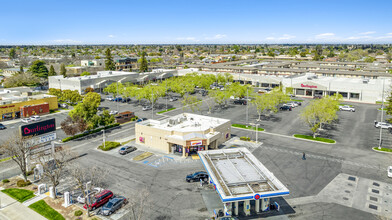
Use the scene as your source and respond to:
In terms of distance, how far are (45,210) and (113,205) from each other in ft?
23.5

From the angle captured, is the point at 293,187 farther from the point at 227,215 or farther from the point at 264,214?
the point at 227,215

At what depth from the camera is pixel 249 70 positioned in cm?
12194

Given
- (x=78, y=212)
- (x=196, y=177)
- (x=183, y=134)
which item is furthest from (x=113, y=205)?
(x=183, y=134)

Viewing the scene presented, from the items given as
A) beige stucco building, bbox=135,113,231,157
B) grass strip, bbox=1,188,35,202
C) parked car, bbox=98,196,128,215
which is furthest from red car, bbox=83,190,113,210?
beige stucco building, bbox=135,113,231,157

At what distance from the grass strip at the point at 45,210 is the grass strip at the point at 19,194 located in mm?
2084

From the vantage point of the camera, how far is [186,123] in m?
51.7

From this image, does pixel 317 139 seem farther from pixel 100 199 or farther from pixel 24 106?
pixel 24 106

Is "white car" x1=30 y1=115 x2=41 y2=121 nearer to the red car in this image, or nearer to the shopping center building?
the shopping center building

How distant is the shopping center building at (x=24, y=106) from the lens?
65.1 meters

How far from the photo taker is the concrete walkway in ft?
91.9

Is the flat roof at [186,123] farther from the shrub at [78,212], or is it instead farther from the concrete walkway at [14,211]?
the concrete walkway at [14,211]

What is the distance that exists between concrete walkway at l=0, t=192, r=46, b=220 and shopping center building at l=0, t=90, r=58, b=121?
40.9m

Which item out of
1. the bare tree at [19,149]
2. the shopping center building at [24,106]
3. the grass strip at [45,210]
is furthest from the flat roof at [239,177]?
the shopping center building at [24,106]

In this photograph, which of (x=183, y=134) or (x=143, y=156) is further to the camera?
(x=183, y=134)
